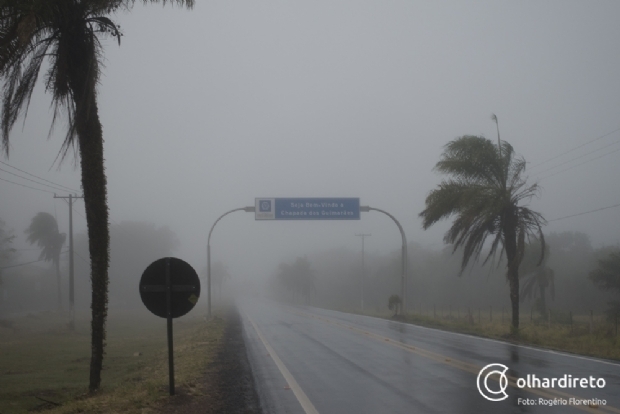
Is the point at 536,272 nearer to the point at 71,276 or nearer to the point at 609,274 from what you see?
the point at 609,274

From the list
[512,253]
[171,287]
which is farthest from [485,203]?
[171,287]

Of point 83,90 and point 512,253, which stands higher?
point 83,90

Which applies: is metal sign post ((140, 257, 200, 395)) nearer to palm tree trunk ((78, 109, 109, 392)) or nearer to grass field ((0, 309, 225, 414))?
grass field ((0, 309, 225, 414))

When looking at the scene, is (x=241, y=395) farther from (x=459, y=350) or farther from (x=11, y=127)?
(x=459, y=350)

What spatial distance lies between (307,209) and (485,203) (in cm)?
1357

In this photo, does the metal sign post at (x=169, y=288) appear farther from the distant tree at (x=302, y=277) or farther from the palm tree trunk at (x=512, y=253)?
the distant tree at (x=302, y=277)

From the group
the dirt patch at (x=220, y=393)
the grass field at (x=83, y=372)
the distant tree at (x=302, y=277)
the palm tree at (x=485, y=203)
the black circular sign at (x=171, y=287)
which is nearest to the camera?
the dirt patch at (x=220, y=393)

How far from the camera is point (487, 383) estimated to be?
1159cm

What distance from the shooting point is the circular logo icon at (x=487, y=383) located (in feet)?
33.6

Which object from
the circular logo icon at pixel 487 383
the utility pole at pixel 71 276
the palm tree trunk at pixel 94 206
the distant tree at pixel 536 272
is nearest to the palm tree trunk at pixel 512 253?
the circular logo icon at pixel 487 383

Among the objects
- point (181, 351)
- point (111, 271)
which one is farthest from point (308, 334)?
point (111, 271)

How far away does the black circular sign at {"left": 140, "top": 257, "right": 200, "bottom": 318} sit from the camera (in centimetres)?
1021

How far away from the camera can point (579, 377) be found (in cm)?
1201

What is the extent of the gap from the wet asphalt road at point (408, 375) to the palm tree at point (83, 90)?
3.67 meters
